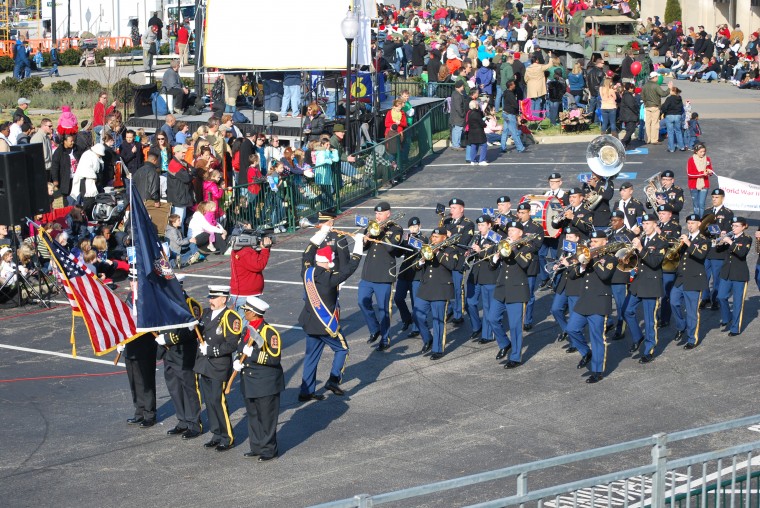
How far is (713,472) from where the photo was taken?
8.64 meters

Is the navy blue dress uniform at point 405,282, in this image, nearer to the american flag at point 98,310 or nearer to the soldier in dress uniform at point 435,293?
the soldier in dress uniform at point 435,293

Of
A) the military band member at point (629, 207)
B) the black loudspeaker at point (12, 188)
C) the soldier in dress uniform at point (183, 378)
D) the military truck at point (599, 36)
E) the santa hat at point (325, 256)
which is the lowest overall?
the soldier in dress uniform at point (183, 378)

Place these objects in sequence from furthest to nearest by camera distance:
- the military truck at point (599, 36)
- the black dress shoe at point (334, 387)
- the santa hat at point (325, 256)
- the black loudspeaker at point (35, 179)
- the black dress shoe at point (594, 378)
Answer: the military truck at point (599, 36), the black loudspeaker at point (35, 179), the black dress shoe at point (594, 378), the santa hat at point (325, 256), the black dress shoe at point (334, 387)

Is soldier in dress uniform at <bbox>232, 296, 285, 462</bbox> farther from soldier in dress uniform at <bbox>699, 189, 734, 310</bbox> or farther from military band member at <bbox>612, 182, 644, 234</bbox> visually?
military band member at <bbox>612, 182, 644, 234</bbox>

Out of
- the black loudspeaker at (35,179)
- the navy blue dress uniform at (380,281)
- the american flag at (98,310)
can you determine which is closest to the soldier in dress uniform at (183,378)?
the american flag at (98,310)

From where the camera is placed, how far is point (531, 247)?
15.5 metres

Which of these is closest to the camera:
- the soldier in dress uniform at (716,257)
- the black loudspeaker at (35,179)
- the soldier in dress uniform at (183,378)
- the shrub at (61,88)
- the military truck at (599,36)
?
the soldier in dress uniform at (183,378)

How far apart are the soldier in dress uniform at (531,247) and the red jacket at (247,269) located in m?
3.26

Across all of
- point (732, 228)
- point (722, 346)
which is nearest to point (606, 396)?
point (722, 346)

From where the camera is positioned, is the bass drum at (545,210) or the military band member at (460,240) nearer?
the military band member at (460,240)

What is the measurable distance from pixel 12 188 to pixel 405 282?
5.18 metres

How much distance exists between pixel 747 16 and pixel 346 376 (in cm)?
3781

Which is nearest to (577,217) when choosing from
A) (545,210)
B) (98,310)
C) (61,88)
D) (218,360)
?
(545,210)

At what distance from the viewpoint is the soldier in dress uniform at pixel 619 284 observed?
15.3 meters
